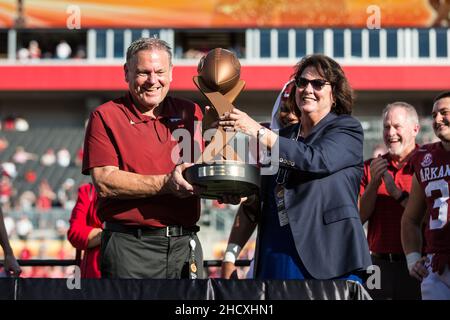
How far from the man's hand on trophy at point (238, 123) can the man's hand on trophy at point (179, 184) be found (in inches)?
9.6

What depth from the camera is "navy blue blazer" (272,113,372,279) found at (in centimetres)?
357

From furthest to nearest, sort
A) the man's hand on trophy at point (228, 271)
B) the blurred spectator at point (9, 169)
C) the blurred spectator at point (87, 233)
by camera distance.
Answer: the blurred spectator at point (9, 169)
the blurred spectator at point (87, 233)
the man's hand on trophy at point (228, 271)

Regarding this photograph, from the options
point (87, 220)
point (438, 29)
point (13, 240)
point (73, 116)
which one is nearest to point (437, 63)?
point (438, 29)

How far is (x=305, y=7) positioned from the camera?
91.7 ft

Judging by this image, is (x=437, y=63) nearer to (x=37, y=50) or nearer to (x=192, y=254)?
(x=37, y=50)

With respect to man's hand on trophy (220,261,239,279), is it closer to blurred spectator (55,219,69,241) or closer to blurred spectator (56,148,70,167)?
blurred spectator (55,219,69,241)

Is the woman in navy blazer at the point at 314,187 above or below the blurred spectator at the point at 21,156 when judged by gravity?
below

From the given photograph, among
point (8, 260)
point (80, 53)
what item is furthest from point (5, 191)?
point (8, 260)

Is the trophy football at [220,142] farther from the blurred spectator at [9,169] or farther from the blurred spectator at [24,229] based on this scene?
the blurred spectator at [9,169]

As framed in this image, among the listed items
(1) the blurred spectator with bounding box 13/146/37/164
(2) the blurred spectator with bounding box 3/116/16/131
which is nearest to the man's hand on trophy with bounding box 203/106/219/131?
(1) the blurred spectator with bounding box 13/146/37/164

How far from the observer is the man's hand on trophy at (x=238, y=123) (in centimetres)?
342

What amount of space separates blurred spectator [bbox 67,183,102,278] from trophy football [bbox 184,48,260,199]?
1.94 m

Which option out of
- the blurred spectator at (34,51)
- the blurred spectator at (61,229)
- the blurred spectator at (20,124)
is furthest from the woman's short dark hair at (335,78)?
the blurred spectator at (34,51)

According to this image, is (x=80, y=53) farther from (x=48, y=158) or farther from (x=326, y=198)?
(x=326, y=198)
